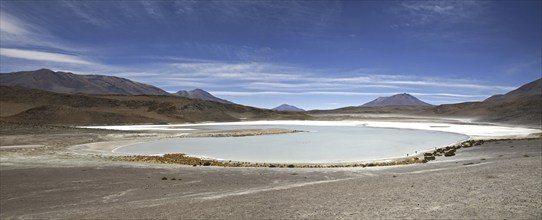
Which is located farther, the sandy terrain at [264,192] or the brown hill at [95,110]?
the brown hill at [95,110]

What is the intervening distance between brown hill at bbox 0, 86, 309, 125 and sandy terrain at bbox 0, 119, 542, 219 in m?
45.7

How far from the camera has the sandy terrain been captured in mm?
9508

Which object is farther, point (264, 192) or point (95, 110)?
point (95, 110)

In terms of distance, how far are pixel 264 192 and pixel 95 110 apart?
7190 centimetres

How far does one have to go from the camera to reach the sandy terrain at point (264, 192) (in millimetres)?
9508

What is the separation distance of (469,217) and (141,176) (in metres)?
11.7

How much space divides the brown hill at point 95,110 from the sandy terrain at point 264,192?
45698 mm

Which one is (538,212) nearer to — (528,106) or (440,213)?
(440,213)

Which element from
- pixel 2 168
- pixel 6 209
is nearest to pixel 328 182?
pixel 6 209

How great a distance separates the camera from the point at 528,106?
75438 millimetres

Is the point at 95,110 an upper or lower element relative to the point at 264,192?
upper

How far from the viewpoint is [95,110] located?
75.6 m

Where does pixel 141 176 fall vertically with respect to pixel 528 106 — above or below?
below

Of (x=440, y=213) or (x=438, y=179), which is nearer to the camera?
(x=440, y=213)
